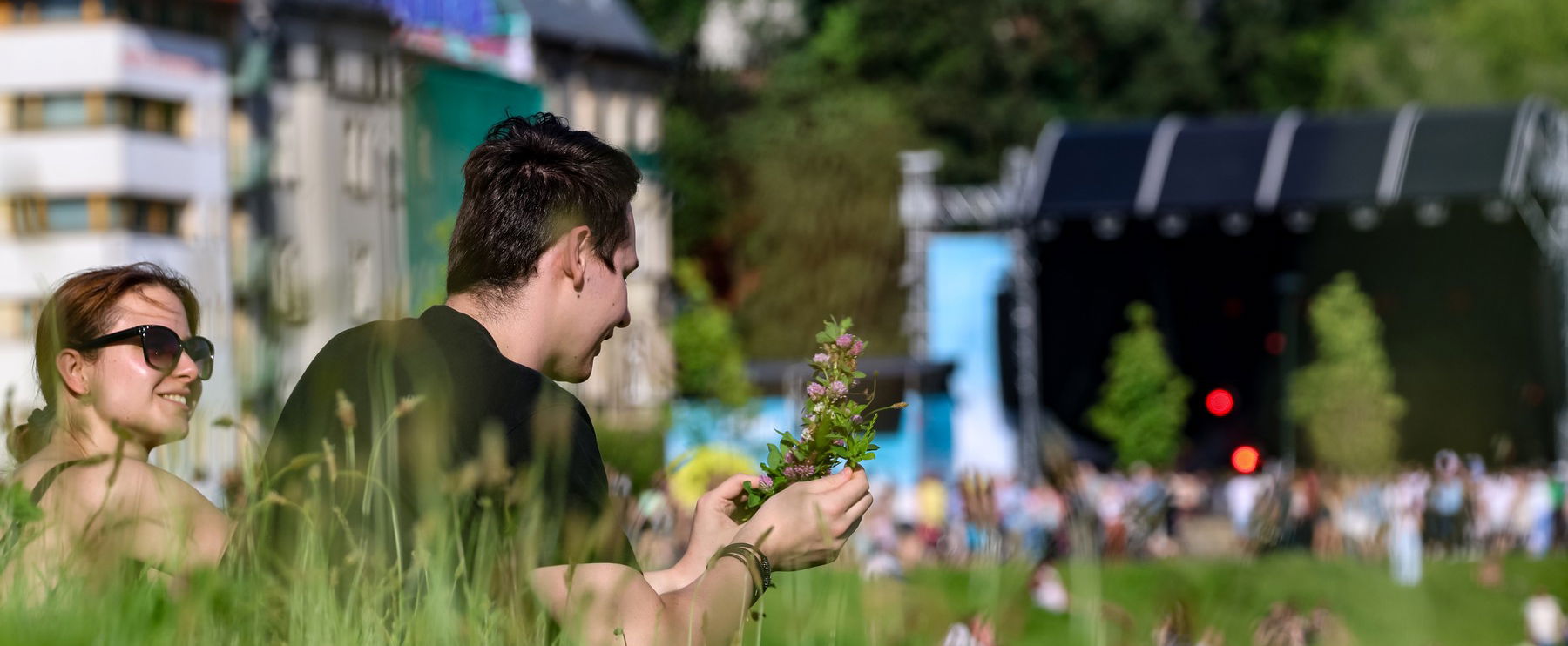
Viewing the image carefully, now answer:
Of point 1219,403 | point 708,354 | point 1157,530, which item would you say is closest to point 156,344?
point 1157,530

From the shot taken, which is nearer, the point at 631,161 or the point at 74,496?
the point at 74,496

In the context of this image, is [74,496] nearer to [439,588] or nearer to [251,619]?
[251,619]

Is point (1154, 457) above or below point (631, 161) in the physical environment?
below

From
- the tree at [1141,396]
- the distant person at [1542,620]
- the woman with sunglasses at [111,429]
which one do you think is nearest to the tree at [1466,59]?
the tree at [1141,396]

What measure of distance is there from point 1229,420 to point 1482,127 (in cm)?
682

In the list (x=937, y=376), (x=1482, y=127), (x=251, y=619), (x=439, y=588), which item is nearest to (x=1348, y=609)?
(x=439, y=588)

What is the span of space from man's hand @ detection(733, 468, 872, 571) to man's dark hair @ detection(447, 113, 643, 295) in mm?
399

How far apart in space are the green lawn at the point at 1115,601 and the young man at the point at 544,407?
3.0 inches

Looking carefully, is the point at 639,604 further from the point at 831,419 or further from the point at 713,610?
the point at 831,419

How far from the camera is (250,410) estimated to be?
8.16 ft

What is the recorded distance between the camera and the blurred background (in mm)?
31141

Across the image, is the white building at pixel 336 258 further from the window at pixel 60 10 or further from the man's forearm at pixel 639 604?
the window at pixel 60 10

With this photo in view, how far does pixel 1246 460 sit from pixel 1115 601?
1038 millimetres

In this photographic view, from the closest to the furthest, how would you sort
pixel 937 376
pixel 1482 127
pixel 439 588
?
pixel 439 588 < pixel 1482 127 < pixel 937 376
